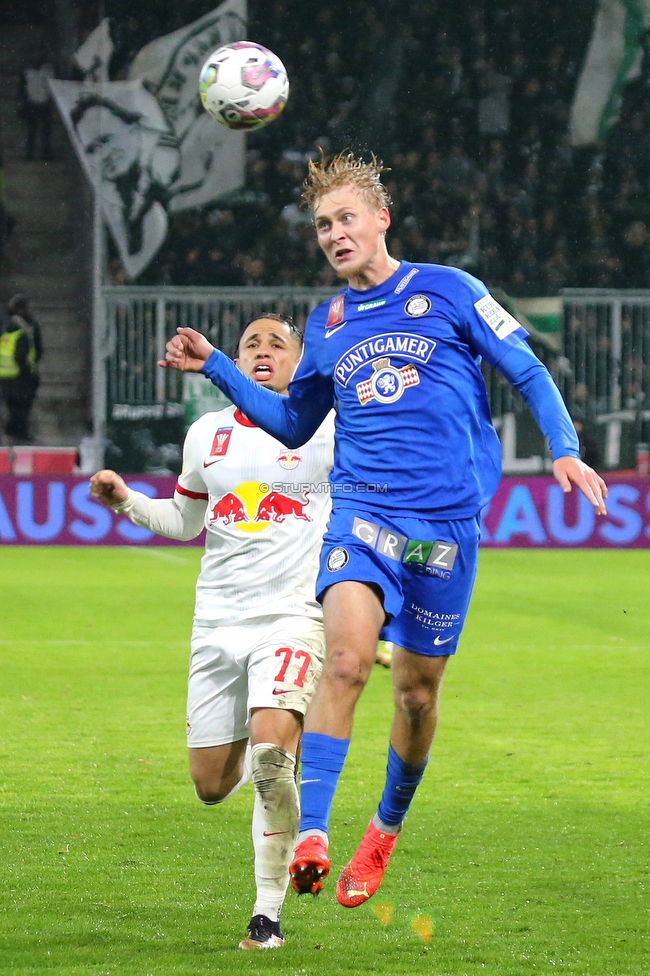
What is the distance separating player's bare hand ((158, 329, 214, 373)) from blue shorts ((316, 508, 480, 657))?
2.11 feet

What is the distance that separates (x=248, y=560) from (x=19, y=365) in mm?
17514

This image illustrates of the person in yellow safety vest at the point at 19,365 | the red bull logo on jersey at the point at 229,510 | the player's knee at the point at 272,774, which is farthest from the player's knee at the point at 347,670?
the person in yellow safety vest at the point at 19,365

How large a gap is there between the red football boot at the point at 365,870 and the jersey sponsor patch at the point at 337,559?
95 cm

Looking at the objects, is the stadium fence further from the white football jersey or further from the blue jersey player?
the blue jersey player

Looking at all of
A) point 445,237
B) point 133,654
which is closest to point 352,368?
point 133,654

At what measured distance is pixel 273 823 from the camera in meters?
4.17

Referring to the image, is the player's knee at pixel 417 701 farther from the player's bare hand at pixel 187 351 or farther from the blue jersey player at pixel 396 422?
the player's bare hand at pixel 187 351

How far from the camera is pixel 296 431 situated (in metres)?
4.61

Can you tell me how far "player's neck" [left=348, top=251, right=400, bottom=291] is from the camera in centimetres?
446

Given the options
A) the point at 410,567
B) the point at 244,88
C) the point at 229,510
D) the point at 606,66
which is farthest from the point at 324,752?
the point at 606,66

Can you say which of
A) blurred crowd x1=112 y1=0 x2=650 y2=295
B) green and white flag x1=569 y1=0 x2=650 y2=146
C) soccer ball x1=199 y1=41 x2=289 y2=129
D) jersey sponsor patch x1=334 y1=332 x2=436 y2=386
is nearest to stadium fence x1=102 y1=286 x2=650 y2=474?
blurred crowd x1=112 y1=0 x2=650 y2=295

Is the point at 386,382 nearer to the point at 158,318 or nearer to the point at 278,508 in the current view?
the point at 278,508

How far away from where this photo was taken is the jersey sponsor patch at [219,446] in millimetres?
4941

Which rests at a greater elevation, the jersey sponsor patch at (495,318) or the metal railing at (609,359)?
the jersey sponsor patch at (495,318)
